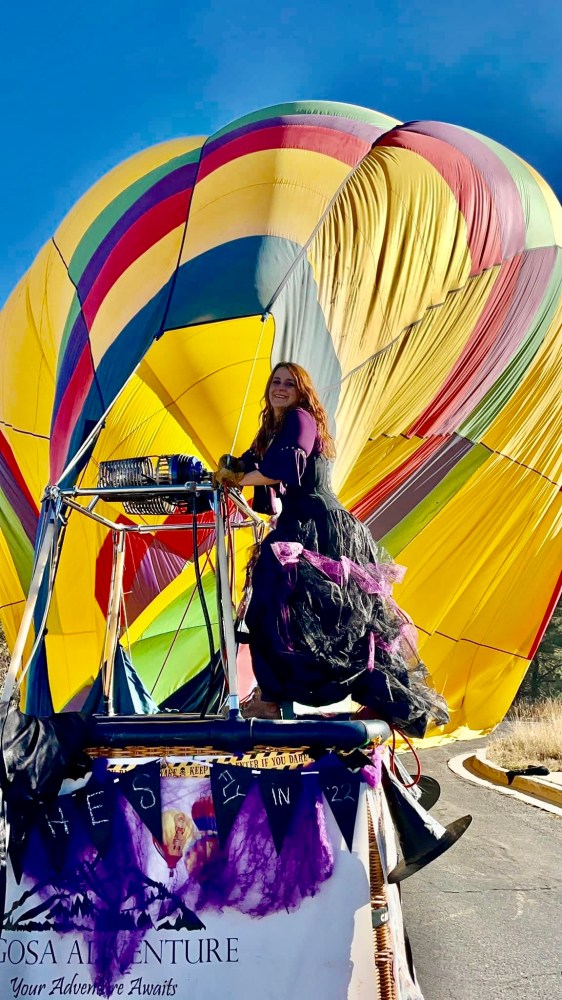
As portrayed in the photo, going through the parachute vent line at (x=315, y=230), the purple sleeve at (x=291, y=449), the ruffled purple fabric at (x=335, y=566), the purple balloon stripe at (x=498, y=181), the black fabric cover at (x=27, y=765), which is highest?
the purple balloon stripe at (x=498, y=181)

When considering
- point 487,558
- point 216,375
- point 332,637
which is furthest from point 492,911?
point 487,558

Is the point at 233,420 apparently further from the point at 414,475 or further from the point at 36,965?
the point at 36,965

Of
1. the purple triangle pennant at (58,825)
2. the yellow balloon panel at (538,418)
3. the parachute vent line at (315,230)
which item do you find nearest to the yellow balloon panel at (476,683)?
the yellow balloon panel at (538,418)

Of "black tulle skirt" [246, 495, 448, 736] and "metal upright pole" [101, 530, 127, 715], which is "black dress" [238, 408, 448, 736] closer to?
"black tulle skirt" [246, 495, 448, 736]

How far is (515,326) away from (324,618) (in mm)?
5297

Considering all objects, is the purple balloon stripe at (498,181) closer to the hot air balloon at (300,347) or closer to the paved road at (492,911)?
the hot air balloon at (300,347)

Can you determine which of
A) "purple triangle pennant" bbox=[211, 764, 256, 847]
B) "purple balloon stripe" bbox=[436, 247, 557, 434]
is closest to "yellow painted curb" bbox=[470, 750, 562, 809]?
"purple balloon stripe" bbox=[436, 247, 557, 434]

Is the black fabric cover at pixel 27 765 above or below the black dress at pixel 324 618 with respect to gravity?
below

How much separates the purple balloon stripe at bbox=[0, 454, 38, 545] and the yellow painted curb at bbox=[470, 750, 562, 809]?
4536 millimetres

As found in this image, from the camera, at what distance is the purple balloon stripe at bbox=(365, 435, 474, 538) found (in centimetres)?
777

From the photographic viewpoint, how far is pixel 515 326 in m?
7.39

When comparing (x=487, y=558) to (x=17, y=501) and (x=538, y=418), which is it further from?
(x=17, y=501)

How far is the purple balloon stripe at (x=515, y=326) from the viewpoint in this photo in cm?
732

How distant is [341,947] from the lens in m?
2.18
